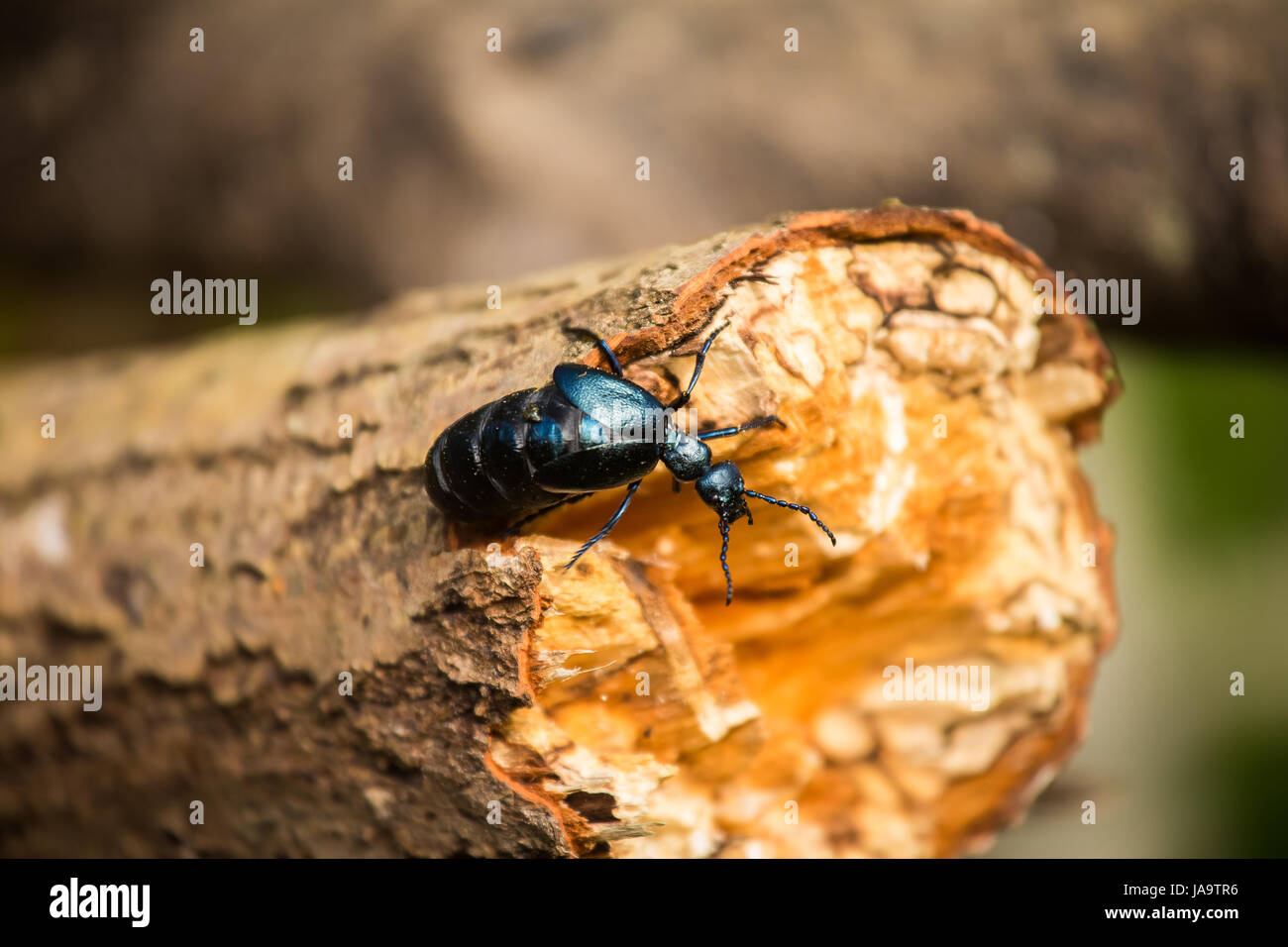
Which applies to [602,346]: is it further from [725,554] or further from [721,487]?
[725,554]

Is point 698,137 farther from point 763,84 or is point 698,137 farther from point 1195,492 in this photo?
point 1195,492

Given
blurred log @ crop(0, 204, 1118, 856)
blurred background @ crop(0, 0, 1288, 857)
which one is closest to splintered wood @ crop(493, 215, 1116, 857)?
blurred log @ crop(0, 204, 1118, 856)

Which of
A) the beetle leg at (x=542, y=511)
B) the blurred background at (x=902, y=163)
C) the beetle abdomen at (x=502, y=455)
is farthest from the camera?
the blurred background at (x=902, y=163)

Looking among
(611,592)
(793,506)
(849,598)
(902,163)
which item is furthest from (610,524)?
(902,163)

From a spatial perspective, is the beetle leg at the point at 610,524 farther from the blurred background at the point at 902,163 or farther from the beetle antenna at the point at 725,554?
the blurred background at the point at 902,163

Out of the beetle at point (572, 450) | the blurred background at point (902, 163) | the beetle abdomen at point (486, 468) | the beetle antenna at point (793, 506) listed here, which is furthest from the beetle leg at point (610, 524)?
the blurred background at point (902, 163)

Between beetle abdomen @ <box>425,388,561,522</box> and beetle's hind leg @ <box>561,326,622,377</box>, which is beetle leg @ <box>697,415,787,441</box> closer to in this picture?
beetle's hind leg @ <box>561,326,622,377</box>
